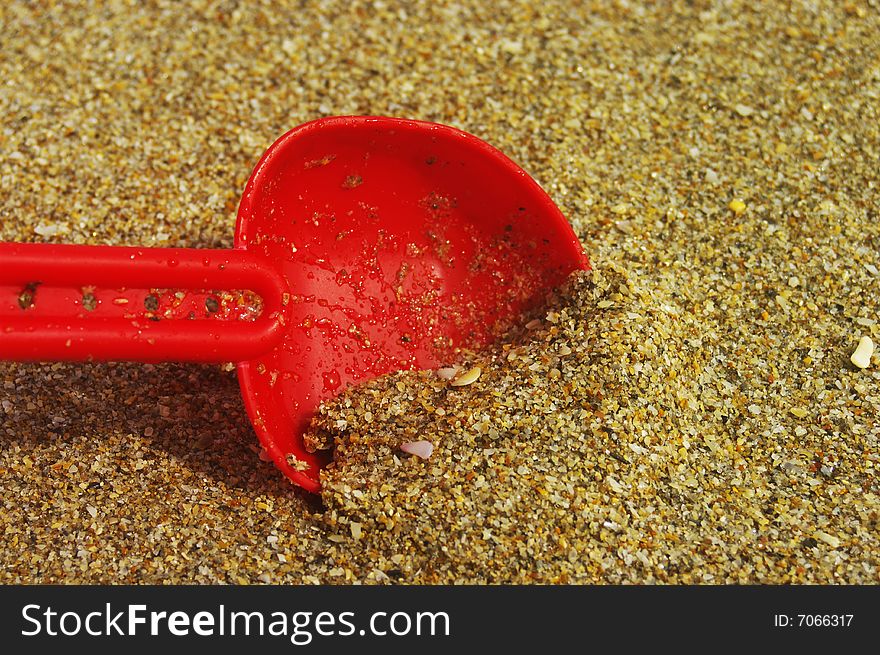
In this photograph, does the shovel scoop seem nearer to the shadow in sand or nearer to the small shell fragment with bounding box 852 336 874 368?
the shadow in sand

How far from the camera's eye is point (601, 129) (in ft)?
6.15

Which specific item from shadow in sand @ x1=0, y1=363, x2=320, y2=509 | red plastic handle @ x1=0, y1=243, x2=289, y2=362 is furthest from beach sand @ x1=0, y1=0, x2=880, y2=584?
red plastic handle @ x1=0, y1=243, x2=289, y2=362

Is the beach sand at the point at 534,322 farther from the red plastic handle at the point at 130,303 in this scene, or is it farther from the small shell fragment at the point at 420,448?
the red plastic handle at the point at 130,303

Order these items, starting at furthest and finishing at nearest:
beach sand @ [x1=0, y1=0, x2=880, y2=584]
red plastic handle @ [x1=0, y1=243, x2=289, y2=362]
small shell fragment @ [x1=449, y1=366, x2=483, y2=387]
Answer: small shell fragment @ [x1=449, y1=366, x2=483, y2=387]
beach sand @ [x1=0, y1=0, x2=880, y2=584]
red plastic handle @ [x1=0, y1=243, x2=289, y2=362]

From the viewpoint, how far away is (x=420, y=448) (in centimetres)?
135

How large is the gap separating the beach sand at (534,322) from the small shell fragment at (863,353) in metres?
0.02

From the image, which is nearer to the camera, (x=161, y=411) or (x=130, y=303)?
(x=130, y=303)

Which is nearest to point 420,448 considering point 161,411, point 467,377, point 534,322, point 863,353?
point 467,377

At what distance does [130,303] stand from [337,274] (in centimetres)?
36

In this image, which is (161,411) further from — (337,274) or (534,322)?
(534,322)

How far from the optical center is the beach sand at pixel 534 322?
52.3 inches

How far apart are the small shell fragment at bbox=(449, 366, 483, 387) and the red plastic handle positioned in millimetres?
287

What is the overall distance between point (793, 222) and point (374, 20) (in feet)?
3.30

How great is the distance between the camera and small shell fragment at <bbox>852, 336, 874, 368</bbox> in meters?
1.54
